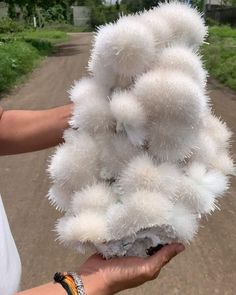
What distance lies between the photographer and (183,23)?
117 centimetres

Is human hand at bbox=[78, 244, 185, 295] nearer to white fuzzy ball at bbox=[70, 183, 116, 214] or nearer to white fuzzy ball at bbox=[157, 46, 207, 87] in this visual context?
white fuzzy ball at bbox=[70, 183, 116, 214]

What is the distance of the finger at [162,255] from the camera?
1.10 meters

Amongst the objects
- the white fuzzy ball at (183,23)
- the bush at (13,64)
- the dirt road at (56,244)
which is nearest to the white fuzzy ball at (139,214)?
the white fuzzy ball at (183,23)

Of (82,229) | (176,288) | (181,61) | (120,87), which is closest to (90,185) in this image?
(82,229)

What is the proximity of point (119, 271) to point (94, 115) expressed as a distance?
0.35 m

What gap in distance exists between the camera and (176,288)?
3.06m

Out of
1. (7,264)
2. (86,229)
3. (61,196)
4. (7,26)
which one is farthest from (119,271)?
(7,26)

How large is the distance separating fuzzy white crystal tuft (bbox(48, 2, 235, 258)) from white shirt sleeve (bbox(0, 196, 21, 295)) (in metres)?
0.19

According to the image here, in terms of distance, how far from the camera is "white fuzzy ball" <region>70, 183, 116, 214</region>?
1101 mm

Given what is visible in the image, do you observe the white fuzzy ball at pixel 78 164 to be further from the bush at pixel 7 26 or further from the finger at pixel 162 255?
the bush at pixel 7 26

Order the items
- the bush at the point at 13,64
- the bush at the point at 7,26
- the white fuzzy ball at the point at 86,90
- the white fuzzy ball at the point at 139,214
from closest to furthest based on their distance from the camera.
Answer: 1. the white fuzzy ball at the point at 139,214
2. the white fuzzy ball at the point at 86,90
3. the bush at the point at 13,64
4. the bush at the point at 7,26

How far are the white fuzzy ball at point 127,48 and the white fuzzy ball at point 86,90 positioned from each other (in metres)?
0.06

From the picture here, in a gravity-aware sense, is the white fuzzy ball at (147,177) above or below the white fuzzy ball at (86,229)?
above

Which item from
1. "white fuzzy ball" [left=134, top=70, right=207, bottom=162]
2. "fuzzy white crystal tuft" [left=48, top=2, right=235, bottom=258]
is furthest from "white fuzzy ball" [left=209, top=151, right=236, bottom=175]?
"white fuzzy ball" [left=134, top=70, right=207, bottom=162]
